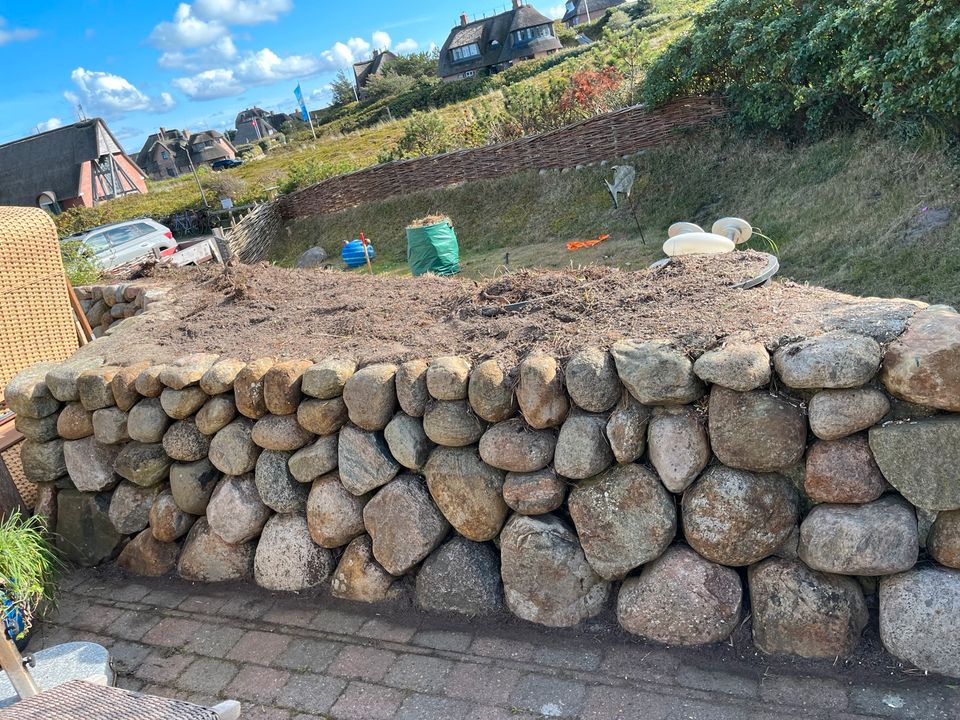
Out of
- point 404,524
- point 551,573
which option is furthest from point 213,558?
point 551,573

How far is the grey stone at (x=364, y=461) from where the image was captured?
3666mm

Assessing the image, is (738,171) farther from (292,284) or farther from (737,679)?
(737,679)

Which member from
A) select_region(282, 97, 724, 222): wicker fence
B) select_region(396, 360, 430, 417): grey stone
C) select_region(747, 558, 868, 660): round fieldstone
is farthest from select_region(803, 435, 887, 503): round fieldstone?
select_region(282, 97, 724, 222): wicker fence

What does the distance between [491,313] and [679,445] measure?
167 centimetres

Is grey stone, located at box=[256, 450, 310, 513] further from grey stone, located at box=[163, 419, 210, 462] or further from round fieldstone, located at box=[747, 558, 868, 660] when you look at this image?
round fieldstone, located at box=[747, 558, 868, 660]

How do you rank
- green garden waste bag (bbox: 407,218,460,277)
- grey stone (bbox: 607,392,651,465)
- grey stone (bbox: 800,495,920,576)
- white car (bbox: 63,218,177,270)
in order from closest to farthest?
grey stone (bbox: 800,495,920,576)
grey stone (bbox: 607,392,651,465)
green garden waste bag (bbox: 407,218,460,277)
white car (bbox: 63,218,177,270)

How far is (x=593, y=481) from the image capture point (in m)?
3.18

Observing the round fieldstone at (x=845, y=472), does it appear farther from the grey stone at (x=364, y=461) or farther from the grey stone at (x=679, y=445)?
the grey stone at (x=364, y=461)

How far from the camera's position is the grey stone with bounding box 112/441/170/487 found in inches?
173

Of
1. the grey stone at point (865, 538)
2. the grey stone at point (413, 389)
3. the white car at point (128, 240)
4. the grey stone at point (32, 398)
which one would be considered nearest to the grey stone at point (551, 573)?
the grey stone at point (413, 389)

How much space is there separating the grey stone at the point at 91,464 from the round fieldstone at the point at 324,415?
156cm

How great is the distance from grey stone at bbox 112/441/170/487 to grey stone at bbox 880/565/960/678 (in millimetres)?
3777

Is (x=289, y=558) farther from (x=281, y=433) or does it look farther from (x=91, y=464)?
(x=91, y=464)

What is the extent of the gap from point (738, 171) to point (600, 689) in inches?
368
